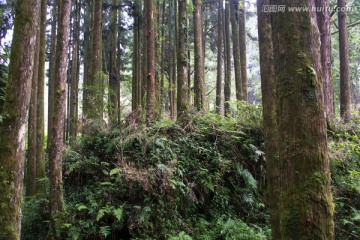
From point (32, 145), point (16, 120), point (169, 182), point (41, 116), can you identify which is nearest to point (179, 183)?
point (169, 182)

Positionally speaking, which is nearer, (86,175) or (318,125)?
(318,125)

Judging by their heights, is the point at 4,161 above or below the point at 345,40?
below

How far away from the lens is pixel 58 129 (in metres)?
6.18

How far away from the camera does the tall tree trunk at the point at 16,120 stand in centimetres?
445

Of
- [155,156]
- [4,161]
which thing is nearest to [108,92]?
[155,156]

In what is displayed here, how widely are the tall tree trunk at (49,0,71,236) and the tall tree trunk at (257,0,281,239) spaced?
4.41 meters

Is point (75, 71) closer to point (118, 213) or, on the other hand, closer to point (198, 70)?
point (198, 70)

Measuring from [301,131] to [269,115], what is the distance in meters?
2.83

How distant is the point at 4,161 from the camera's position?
4484mm

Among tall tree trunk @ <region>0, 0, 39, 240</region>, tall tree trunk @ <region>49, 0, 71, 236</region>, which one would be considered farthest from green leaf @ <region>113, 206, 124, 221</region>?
tall tree trunk @ <region>0, 0, 39, 240</region>

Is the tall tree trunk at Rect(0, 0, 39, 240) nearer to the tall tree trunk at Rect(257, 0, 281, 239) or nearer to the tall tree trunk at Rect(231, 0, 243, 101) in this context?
the tall tree trunk at Rect(257, 0, 281, 239)

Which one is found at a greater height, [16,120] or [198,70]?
[198,70]

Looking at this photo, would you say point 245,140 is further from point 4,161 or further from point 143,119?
point 4,161

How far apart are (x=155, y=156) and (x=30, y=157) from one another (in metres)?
5.96
